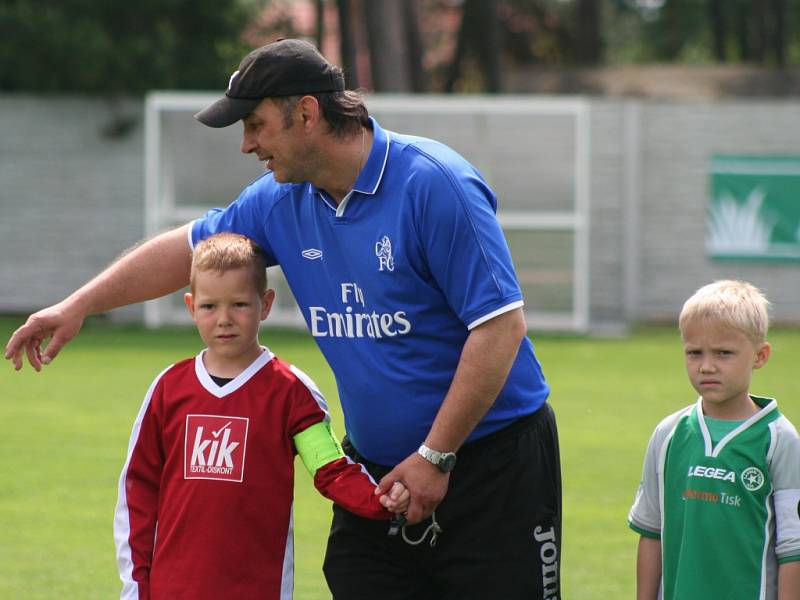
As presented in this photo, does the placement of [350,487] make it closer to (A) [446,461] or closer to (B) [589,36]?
(A) [446,461]

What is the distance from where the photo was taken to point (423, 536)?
151 inches

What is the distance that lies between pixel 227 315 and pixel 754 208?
16.5 m

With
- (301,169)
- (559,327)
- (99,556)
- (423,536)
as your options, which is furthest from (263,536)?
(559,327)

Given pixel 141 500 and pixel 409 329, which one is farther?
pixel 141 500

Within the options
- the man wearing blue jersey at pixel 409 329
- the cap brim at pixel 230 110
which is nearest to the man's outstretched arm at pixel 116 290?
the man wearing blue jersey at pixel 409 329

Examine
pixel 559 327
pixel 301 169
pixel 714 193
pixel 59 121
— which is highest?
pixel 301 169

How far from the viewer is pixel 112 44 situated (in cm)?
2030

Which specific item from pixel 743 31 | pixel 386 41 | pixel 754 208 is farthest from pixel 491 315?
pixel 743 31

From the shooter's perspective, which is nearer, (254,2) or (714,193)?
(714,193)

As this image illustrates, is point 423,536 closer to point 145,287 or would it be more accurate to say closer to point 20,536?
point 145,287

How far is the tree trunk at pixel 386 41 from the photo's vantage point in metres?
22.0

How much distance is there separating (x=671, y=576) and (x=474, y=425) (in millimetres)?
738

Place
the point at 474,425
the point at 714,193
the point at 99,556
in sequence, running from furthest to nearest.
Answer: the point at 714,193, the point at 99,556, the point at 474,425

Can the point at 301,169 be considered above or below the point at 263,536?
→ above
